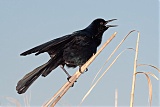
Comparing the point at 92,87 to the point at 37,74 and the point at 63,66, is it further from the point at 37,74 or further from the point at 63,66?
the point at 63,66

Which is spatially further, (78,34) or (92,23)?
(92,23)

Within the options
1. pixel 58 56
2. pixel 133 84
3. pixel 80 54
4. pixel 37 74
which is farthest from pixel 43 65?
pixel 133 84

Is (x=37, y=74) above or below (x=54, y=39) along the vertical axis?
below

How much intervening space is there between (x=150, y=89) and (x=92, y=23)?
1813mm

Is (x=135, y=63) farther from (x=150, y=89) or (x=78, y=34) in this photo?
(x=78, y=34)

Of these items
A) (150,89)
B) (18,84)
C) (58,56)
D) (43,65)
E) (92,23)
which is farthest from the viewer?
(92,23)

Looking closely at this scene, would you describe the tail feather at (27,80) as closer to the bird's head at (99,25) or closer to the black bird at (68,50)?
the black bird at (68,50)

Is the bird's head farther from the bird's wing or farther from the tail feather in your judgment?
A: the tail feather

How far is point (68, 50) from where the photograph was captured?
2.79m

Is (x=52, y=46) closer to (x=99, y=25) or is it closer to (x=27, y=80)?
(x=27, y=80)

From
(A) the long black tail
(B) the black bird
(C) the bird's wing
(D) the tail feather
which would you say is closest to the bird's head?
(B) the black bird

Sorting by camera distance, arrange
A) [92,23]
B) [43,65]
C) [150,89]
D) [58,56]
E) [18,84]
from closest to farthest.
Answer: [150,89] → [18,84] → [43,65] → [58,56] → [92,23]

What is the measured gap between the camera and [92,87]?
1628 millimetres

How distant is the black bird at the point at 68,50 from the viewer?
2328 millimetres
